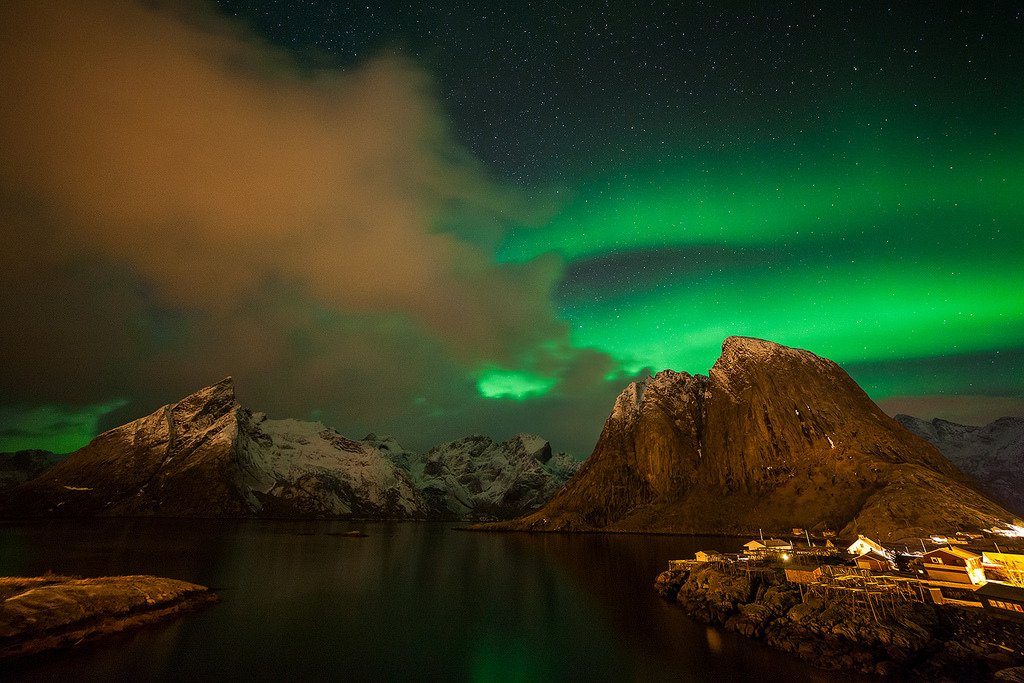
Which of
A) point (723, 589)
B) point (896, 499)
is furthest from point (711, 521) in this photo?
point (723, 589)

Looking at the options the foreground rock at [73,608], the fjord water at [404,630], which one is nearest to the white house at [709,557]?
the fjord water at [404,630]

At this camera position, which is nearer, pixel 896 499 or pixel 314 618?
pixel 314 618

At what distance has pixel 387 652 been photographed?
4278 cm

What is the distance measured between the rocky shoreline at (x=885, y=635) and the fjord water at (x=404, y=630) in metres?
3.15

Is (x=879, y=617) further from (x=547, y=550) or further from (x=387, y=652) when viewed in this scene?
(x=547, y=550)

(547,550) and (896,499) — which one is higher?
(896,499)

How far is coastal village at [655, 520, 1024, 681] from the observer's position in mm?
37000

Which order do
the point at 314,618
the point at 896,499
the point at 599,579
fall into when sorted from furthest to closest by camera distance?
the point at 896,499 → the point at 599,579 → the point at 314,618

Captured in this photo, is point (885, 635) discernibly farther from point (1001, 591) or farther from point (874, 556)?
point (874, 556)

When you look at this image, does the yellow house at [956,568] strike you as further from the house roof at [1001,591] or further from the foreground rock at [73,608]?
the foreground rock at [73,608]

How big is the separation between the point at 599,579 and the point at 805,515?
123968 millimetres

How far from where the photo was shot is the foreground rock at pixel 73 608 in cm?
3653

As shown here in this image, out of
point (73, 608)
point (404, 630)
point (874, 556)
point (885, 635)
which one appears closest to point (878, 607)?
point (885, 635)

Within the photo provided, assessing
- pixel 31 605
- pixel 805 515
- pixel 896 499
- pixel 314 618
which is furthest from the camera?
pixel 805 515
